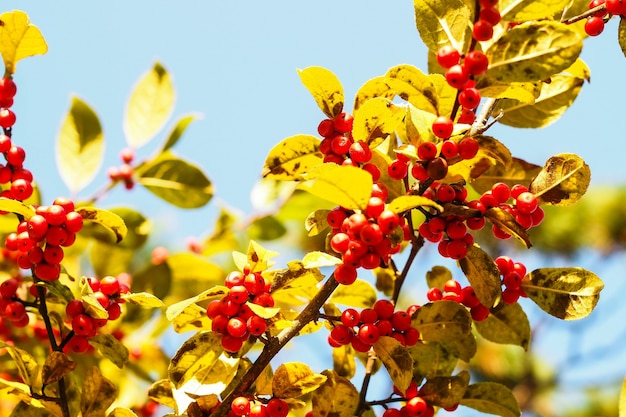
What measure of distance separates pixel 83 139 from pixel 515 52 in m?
1.43

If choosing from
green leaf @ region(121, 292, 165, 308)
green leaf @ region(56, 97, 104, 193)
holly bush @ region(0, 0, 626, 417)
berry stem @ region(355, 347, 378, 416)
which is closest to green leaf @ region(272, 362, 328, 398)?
holly bush @ region(0, 0, 626, 417)

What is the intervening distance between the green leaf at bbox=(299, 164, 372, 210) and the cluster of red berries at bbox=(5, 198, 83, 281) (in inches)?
19.8

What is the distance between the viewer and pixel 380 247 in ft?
3.87

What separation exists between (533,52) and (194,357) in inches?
30.6

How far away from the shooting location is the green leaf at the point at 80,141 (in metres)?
2.16

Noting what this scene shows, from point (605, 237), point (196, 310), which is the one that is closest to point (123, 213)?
point (196, 310)

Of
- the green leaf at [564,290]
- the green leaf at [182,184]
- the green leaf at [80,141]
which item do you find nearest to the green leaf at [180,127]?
the green leaf at [182,184]

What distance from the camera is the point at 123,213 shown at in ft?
6.74

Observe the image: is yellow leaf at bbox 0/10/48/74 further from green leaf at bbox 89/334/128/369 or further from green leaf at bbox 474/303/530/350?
green leaf at bbox 474/303/530/350

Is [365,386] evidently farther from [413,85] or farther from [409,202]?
[413,85]

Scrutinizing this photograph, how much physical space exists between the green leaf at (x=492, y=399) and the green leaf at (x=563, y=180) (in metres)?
0.41

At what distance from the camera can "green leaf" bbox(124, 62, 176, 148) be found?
230 centimetres

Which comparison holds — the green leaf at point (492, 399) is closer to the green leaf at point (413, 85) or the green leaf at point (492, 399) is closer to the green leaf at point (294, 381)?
the green leaf at point (294, 381)

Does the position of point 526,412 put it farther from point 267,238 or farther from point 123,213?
point 123,213
